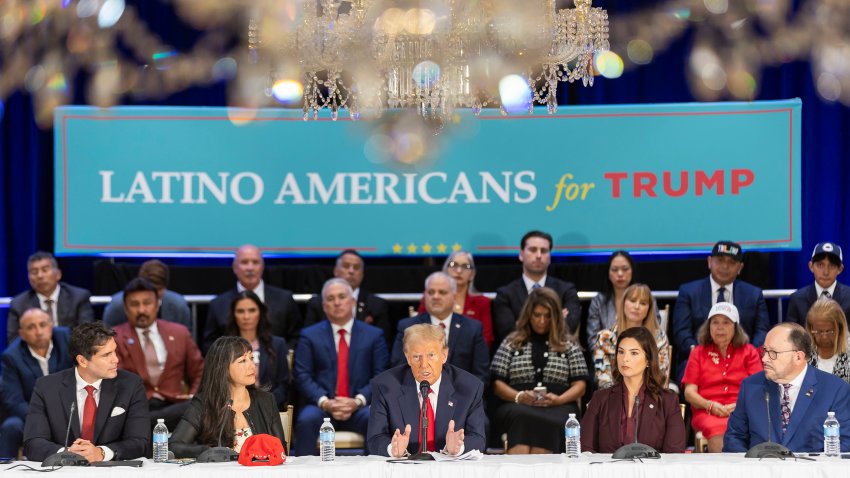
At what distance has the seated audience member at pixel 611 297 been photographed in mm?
6797

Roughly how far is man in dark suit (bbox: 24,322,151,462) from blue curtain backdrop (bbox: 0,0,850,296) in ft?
10.8

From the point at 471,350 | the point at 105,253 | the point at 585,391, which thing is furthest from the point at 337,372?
the point at 105,253

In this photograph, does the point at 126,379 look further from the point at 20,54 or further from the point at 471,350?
the point at 20,54

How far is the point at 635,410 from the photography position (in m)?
5.12

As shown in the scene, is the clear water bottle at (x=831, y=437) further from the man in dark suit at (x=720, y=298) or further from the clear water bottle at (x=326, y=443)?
the man in dark suit at (x=720, y=298)

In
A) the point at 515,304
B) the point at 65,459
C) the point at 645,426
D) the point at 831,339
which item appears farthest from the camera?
the point at 515,304

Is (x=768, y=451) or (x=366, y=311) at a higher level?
(x=366, y=311)

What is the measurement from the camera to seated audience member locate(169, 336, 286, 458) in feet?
16.1

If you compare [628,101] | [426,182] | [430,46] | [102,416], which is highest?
[628,101]

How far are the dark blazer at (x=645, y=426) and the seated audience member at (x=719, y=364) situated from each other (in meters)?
1.17

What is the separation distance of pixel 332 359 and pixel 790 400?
2.49 metres

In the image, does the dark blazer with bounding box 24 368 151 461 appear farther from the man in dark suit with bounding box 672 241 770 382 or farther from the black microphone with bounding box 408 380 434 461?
the man in dark suit with bounding box 672 241 770 382

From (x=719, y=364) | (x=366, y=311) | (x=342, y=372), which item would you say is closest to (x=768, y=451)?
(x=719, y=364)

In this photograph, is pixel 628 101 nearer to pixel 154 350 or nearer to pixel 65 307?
pixel 154 350
